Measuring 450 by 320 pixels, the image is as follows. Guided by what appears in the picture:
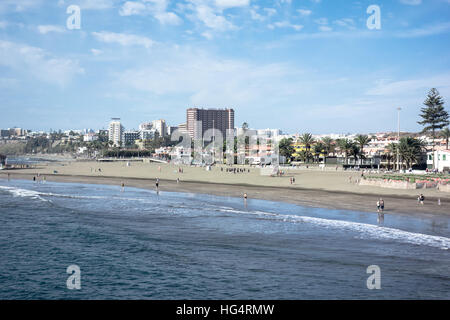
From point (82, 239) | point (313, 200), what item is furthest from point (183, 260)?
point (313, 200)

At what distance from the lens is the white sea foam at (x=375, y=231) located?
24.3m

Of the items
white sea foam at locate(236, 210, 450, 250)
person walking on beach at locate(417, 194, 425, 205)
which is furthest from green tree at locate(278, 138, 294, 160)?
white sea foam at locate(236, 210, 450, 250)

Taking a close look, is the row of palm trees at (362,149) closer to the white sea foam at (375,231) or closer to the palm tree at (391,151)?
the palm tree at (391,151)

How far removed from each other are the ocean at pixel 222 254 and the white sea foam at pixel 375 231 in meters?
0.07

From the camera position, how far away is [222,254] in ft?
73.9

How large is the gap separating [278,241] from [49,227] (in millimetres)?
17729

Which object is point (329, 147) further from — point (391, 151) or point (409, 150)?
point (409, 150)

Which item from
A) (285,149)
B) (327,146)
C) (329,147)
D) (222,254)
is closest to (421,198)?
(222,254)

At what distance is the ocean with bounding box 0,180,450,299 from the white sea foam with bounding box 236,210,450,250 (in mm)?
68

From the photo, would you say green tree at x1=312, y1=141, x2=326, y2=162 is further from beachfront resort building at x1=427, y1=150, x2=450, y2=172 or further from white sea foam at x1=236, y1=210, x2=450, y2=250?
white sea foam at x1=236, y1=210, x2=450, y2=250

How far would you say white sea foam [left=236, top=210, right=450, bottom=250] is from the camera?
2430 centimetres

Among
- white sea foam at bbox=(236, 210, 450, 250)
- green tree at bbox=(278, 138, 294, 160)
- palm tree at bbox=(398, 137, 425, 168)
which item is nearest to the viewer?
white sea foam at bbox=(236, 210, 450, 250)
